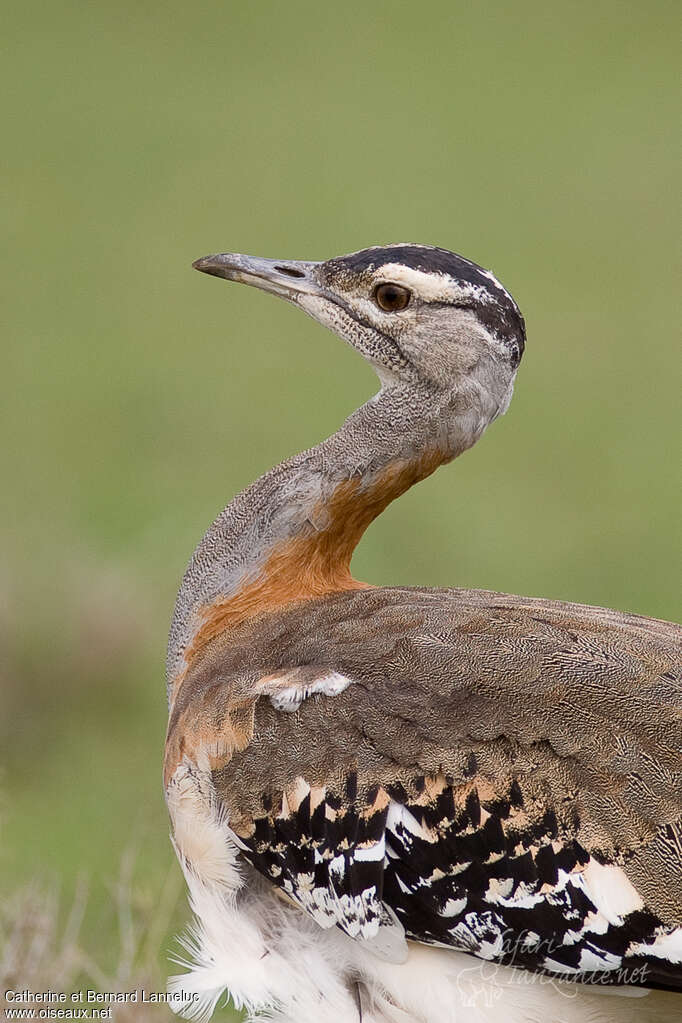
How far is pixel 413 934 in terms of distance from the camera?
3400mm

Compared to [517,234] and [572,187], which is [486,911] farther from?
[572,187]

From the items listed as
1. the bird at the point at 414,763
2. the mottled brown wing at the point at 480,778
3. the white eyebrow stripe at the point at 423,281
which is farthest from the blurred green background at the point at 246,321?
the white eyebrow stripe at the point at 423,281

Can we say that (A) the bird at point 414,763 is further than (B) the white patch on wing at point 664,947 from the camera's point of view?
Yes

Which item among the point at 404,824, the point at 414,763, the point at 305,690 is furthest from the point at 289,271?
the point at 404,824

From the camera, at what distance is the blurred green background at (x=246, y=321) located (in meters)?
7.02

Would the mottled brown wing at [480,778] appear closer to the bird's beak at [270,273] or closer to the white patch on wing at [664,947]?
the white patch on wing at [664,947]

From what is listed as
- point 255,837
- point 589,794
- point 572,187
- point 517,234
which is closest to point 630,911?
point 589,794

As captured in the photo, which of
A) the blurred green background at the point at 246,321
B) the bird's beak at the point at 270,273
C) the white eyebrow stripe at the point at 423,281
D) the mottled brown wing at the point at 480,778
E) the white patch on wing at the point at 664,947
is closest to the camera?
the white patch on wing at the point at 664,947

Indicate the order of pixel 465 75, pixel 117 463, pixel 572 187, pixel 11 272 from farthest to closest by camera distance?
pixel 465 75 < pixel 572 187 < pixel 11 272 < pixel 117 463

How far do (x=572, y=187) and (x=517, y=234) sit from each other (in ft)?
5.25

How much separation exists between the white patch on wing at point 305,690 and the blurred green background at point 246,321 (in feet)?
2.80

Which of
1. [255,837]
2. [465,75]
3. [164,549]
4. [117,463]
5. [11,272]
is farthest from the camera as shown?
[465,75]

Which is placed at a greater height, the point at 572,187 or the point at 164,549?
the point at 572,187

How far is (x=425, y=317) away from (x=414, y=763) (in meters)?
1.15
